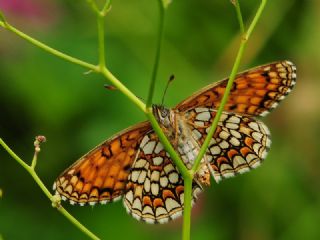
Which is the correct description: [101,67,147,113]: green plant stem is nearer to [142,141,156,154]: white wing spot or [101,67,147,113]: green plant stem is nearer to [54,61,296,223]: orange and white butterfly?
[54,61,296,223]: orange and white butterfly

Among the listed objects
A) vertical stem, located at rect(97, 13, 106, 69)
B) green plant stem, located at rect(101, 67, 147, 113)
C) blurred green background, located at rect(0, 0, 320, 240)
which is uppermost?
vertical stem, located at rect(97, 13, 106, 69)

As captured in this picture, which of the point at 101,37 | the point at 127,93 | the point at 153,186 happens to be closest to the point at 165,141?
the point at 127,93

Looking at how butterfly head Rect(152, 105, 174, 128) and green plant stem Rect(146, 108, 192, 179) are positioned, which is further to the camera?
butterfly head Rect(152, 105, 174, 128)

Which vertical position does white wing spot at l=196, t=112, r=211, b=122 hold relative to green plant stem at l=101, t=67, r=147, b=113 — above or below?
below

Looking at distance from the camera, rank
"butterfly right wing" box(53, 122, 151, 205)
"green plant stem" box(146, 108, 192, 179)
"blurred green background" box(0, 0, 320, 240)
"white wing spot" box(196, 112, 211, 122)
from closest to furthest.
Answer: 1. "green plant stem" box(146, 108, 192, 179)
2. "butterfly right wing" box(53, 122, 151, 205)
3. "white wing spot" box(196, 112, 211, 122)
4. "blurred green background" box(0, 0, 320, 240)

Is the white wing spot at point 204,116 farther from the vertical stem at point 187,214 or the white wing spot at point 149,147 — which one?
the vertical stem at point 187,214

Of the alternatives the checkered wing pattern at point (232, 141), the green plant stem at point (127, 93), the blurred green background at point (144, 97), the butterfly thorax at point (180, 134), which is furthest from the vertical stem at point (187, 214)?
the blurred green background at point (144, 97)

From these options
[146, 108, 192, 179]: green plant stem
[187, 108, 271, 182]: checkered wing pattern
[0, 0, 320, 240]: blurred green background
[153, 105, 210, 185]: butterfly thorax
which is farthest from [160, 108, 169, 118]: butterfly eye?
[0, 0, 320, 240]: blurred green background

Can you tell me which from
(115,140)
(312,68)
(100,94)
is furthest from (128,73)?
(115,140)
